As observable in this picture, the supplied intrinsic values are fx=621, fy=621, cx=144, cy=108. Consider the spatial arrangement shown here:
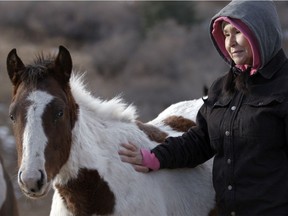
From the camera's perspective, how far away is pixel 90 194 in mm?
3539

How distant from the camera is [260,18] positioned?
338cm

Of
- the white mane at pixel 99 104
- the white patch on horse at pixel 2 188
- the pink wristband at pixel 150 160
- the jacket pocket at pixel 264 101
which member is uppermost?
the white mane at pixel 99 104

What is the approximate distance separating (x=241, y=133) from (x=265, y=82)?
1.01 feet

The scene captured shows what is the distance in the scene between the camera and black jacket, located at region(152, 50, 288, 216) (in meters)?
3.31

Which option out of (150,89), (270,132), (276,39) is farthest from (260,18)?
(150,89)

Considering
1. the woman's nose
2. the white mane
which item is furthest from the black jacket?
the white mane

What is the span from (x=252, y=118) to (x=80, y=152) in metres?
0.99

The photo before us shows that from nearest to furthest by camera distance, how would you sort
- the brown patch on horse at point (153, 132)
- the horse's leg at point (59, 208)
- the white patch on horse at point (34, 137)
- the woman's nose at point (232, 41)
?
the white patch on horse at point (34, 137)
the woman's nose at point (232, 41)
the horse's leg at point (59, 208)
the brown patch on horse at point (153, 132)

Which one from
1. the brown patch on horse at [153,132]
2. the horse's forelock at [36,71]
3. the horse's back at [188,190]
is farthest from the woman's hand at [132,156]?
the horse's forelock at [36,71]

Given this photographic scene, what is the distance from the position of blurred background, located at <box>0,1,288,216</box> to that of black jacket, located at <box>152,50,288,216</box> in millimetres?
10233

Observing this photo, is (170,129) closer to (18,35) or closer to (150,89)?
(150,89)

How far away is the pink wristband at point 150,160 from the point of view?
12.2 ft

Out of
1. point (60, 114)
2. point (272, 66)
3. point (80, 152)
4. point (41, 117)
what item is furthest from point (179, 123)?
point (41, 117)

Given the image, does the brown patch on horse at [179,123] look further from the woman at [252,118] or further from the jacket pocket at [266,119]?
the jacket pocket at [266,119]
